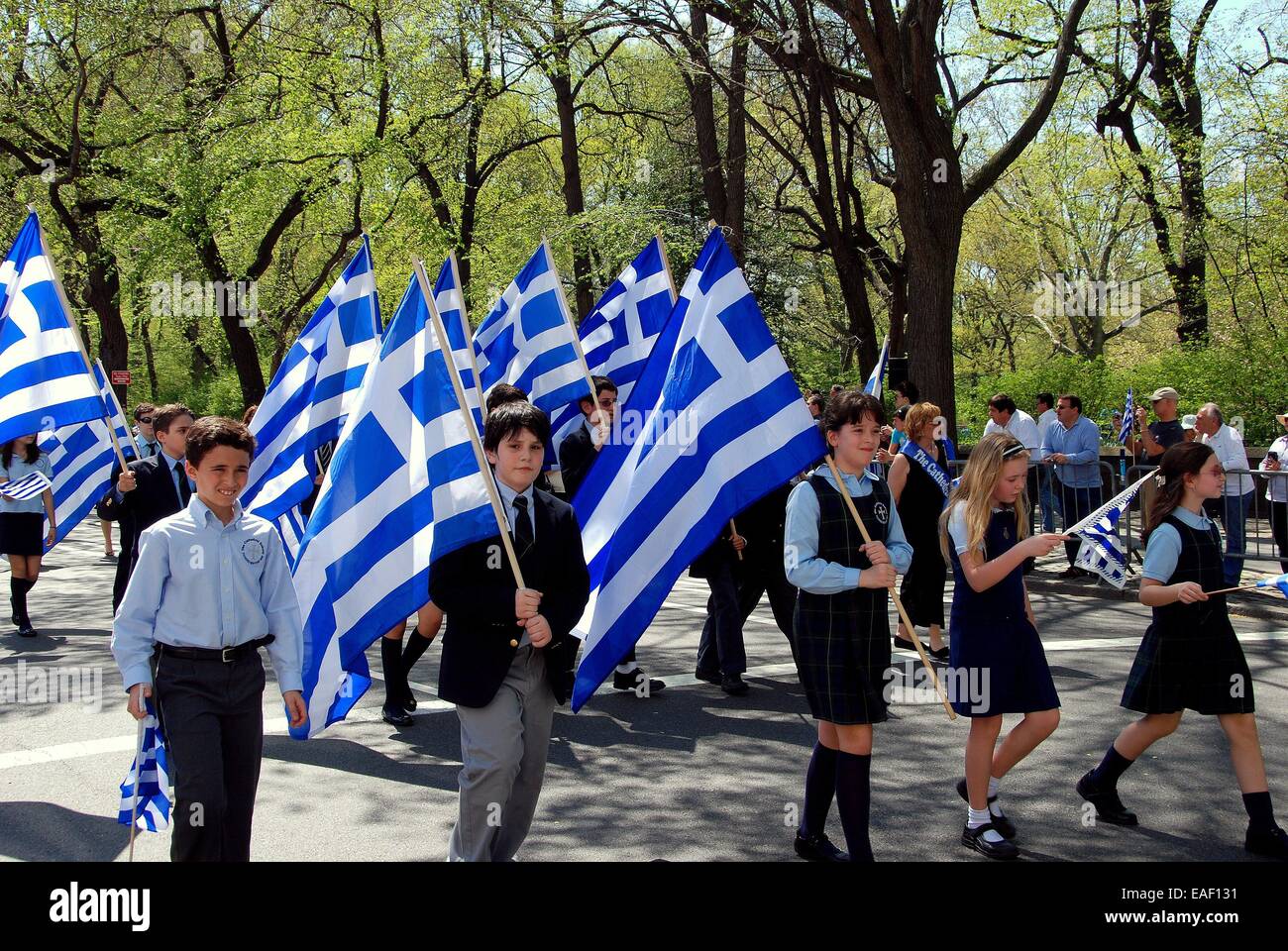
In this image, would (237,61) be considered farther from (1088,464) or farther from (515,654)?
(515,654)

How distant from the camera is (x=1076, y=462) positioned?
14.2 m

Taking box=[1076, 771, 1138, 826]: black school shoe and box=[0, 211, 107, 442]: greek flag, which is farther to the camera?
box=[0, 211, 107, 442]: greek flag

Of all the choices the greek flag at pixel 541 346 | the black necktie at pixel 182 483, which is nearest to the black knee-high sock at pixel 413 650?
the greek flag at pixel 541 346

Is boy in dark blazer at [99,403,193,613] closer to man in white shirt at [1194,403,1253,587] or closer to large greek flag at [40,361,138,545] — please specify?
large greek flag at [40,361,138,545]

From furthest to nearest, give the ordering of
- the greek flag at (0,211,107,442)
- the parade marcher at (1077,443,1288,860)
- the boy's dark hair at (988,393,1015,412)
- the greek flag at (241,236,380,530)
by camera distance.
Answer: the boy's dark hair at (988,393,1015,412) → the greek flag at (0,211,107,442) → the greek flag at (241,236,380,530) → the parade marcher at (1077,443,1288,860)

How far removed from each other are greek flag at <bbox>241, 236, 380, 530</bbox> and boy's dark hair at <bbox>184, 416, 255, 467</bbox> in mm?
2896

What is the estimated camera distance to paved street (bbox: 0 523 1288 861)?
5.50 meters

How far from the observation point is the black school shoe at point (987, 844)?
206 inches

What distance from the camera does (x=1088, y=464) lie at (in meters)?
14.2

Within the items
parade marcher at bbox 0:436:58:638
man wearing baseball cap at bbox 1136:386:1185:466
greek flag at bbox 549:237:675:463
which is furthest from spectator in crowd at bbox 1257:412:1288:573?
parade marcher at bbox 0:436:58:638

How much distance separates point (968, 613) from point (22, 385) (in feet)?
20.0

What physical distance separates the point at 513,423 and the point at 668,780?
8.54 feet

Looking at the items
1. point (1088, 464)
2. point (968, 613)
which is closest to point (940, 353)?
point (1088, 464)

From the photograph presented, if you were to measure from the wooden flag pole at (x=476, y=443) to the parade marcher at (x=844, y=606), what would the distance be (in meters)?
1.09
